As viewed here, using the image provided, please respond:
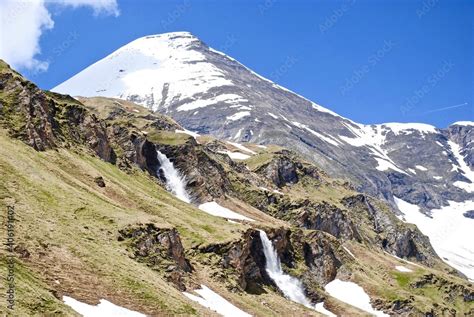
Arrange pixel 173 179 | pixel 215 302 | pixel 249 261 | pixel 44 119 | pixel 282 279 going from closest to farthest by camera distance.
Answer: pixel 215 302
pixel 44 119
pixel 249 261
pixel 282 279
pixel 173 179

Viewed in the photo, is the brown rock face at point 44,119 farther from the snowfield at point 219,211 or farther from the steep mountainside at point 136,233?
the snowfield at point 219,211

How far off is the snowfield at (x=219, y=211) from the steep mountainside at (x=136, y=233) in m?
0.50

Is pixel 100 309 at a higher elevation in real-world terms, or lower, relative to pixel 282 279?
lower

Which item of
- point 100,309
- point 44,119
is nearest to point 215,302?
point 100,309

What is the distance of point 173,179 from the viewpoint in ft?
468

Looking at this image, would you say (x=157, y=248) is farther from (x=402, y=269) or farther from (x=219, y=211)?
(x=402, y=269)

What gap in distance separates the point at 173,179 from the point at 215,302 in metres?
70.0

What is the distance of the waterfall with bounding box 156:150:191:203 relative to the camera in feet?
458

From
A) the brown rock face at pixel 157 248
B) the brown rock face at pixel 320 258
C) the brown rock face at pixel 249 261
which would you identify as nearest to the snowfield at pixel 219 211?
the brown rock face at pixel 320 258

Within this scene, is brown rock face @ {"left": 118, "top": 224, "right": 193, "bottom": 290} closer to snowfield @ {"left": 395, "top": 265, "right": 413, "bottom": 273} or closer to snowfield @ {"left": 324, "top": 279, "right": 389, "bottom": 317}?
snowfield @ {"left": 324, "top": 279, "right": 389, "bottom": 317}

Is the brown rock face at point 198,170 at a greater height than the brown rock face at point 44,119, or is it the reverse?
the brown rock face at point 198,170

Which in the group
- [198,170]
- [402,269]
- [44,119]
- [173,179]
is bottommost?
[44,119]

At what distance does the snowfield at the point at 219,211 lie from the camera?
13262 centimetres

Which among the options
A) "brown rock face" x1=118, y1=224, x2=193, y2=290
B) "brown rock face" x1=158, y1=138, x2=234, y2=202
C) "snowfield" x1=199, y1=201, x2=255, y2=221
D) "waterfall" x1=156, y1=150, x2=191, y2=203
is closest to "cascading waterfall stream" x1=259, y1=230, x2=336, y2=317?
"snowfield" x1=199, y1=201, x2=255, y2=221
